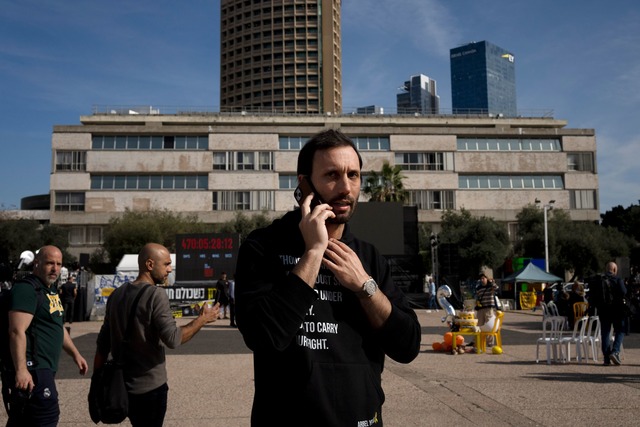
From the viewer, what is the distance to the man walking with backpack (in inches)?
434

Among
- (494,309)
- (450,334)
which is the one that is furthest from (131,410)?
(494,309)

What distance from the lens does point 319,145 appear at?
2.04 m

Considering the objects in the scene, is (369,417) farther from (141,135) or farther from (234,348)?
(141,135)

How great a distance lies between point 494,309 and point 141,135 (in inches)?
2367

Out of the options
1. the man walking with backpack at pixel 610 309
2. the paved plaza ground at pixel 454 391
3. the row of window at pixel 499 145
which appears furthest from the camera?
the row of window at pixel 499 145

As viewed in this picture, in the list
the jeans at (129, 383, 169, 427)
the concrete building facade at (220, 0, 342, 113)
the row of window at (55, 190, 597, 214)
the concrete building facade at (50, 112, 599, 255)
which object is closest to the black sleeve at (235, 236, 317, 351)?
the jeans at (129, 383, 169, 427)

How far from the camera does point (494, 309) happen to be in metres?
14.1

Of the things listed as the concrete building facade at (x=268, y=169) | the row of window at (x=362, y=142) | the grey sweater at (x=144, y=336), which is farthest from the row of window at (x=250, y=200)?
the grey sweater at (x=144, y=336)

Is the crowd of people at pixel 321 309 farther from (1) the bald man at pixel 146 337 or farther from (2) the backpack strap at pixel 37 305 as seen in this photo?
(2) the backpack strap at pixel 37 305

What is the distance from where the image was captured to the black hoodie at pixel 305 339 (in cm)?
182

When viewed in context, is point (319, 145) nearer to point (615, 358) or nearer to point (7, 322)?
point (7, 322)

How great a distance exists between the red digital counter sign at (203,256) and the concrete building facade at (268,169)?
36.7 metres

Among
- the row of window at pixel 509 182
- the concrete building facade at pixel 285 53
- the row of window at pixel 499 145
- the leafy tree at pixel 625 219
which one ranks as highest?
the concrete building facade at pixel 285 53

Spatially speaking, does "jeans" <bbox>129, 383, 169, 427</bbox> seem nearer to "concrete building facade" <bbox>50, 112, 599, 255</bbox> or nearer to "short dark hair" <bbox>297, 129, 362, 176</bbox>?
"short dark hair" <bbox>297, 129, 362, 176</bbox>
